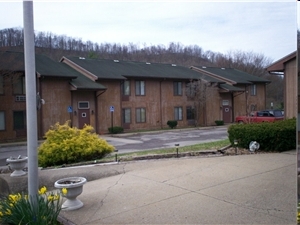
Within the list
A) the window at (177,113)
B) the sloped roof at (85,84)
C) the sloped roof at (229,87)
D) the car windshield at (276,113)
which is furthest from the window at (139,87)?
the car windshield at (276,113)

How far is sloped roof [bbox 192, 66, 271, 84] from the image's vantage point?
3028 centimetres

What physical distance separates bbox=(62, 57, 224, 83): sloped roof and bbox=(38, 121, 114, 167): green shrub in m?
17.1

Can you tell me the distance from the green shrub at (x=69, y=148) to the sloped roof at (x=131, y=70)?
56.0 feet

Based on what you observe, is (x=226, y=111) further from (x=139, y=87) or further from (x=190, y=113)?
(x=139, y=87)

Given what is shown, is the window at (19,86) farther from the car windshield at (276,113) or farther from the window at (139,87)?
the car windshield at (276,113)

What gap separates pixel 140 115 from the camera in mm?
31781

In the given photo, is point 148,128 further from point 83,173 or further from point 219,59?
point 83,173

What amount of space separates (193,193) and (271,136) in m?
4.98

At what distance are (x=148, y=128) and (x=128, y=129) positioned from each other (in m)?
2.14

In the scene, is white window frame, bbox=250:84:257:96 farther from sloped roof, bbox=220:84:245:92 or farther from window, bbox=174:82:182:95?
window, bbox=174:82:182:95

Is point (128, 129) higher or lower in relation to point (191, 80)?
lower

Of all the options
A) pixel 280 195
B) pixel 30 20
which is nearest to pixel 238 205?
pixel 280 195

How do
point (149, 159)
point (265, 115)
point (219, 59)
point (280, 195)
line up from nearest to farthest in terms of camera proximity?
point (280, 195) → point (149, 159) → point (265, 115) → point (219, 59)

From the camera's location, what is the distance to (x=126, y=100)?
31.0 metres
